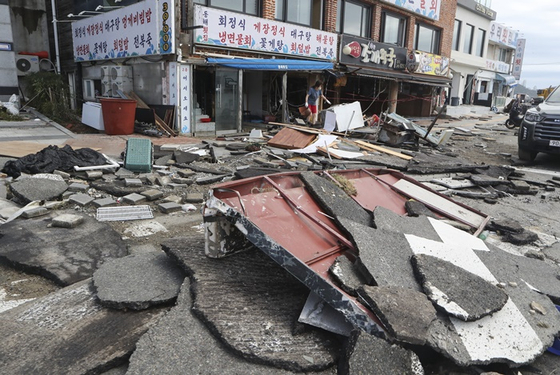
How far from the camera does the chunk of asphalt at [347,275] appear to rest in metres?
2.67

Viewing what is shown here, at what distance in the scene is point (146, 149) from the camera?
789 cm

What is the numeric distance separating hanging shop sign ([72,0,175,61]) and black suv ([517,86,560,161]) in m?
10.1

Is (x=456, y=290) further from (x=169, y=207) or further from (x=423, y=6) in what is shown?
(x=423, y=6)

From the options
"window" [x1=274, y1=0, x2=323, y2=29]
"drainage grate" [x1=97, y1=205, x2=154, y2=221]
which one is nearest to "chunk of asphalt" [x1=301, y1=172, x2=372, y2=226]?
"drainage grate" [x1=97, y1=205, x2=154, y2=221]

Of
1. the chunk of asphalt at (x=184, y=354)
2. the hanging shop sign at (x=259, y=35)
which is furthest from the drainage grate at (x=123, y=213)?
the hanging shop sign at (x=259, y=35)

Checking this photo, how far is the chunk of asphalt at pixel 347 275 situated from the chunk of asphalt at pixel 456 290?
0.47 meters

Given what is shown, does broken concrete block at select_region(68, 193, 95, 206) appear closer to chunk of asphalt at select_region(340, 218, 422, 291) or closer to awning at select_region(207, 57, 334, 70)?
chunk of asphalt at select_region(340, 218, 422, 291)

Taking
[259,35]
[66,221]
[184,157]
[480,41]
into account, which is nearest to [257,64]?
[259,35]

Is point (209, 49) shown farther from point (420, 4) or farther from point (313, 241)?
point (420, 4)

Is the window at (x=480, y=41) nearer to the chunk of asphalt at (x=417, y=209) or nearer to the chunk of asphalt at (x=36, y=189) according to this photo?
the chunk of asphalt at (x=417, y=209)

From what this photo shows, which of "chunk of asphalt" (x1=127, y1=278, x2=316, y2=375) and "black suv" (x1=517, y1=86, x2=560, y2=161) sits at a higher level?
"black suv" (x1=517, y1=86, x2=560, y2=161)

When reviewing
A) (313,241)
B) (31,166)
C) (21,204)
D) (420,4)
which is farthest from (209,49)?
(420,4)

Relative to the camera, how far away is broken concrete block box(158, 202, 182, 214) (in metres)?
5.59

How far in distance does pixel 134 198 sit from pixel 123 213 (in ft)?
2.05
